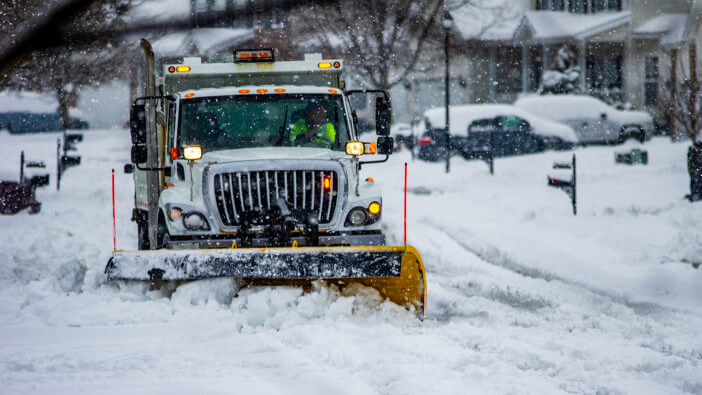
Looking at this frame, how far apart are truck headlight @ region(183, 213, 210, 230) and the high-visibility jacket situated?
4.49 ft

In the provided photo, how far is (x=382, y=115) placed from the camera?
7.46 m

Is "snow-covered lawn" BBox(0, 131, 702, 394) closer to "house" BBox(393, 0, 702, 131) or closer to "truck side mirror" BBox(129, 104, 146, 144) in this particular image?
"truck side mirror" BBox(129, 104, 146, 144)

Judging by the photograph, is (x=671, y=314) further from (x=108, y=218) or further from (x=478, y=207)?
(x=108, y=218)

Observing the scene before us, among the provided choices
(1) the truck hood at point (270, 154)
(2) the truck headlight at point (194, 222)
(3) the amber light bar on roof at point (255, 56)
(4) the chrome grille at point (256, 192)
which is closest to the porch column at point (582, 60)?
(3) the amber light bar on roof at point (255, 56)

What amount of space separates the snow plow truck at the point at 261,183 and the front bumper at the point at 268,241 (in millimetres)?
10

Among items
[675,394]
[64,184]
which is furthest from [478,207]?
[64,184]

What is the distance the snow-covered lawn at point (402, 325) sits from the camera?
4.55 m

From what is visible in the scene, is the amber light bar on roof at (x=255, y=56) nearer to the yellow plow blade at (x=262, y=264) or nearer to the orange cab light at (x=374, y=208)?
the orange cab light at (x=374, y=208)

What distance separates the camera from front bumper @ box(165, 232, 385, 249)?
6461 millimetres

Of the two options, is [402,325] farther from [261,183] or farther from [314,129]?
[314,129]

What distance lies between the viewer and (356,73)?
27391 millimetres

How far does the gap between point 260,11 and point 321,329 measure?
4.56m

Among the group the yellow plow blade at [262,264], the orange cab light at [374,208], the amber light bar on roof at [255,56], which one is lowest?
the yellow plow blade at [262,264]

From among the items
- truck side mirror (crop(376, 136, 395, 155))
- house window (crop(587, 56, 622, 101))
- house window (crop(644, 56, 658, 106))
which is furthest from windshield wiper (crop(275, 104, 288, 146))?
house window (crop(644, 56, 658, 106))
